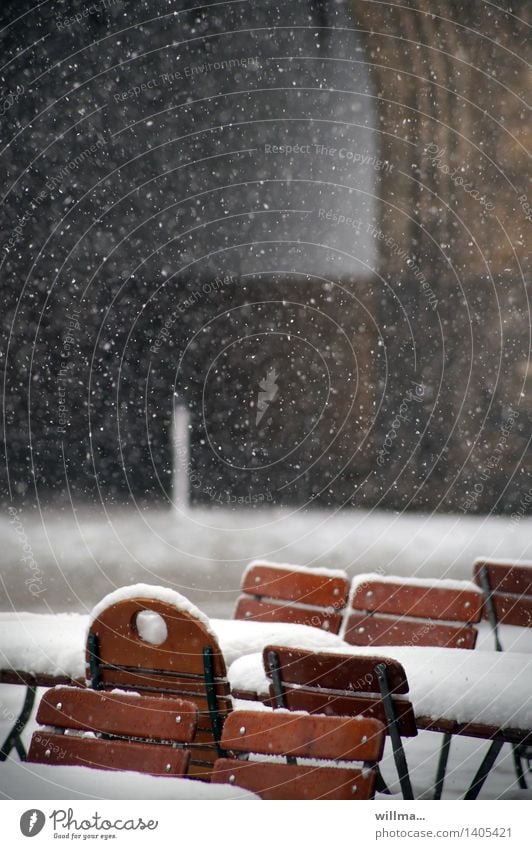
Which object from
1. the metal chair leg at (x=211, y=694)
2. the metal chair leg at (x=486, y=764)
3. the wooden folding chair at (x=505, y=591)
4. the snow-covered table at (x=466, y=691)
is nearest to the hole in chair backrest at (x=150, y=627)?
the metal chair leg at (x=211, y=694)

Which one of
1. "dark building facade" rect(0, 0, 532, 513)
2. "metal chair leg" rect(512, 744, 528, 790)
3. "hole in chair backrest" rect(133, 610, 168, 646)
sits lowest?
"metal chair leg" rect(512, 744, 528, 790)

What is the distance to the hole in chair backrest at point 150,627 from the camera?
187 cm

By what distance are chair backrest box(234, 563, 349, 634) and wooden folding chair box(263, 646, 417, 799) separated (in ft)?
2.66

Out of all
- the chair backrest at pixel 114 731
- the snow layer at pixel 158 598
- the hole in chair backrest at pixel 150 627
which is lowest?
the chair backrest at pixel 114 731

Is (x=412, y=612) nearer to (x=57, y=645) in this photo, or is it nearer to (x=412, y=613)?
(x=412, y=613)

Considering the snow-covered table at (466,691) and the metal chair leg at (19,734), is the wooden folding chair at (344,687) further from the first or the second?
the metal chair leg at (19,734)

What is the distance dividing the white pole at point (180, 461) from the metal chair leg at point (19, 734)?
3.49 metres

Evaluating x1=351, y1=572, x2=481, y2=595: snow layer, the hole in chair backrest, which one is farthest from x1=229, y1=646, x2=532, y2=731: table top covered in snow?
x1=351, y1=572, x2=481, y2=595: snow layer

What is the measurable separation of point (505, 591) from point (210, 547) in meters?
3.08

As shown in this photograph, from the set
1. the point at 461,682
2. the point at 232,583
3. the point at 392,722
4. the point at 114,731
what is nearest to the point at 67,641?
the point at 114,731

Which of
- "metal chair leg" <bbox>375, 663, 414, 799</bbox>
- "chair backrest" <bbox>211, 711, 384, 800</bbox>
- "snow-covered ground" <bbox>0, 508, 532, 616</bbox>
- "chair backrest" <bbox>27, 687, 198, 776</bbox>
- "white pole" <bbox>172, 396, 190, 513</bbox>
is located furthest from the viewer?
"white pole" <bbox>172, 396, 190, 513</bbox>

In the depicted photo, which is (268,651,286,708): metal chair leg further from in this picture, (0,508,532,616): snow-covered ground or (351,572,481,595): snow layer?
(0,508,532,616): snow-covered ground

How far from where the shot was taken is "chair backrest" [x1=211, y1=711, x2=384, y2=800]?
132 centimetres
